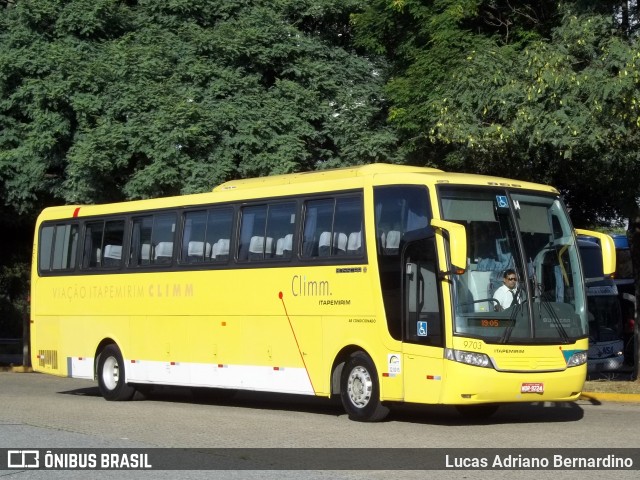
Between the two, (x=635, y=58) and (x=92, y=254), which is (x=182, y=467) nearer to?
(x=635, y=58)

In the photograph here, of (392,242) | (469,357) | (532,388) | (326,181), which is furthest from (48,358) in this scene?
(532,388)

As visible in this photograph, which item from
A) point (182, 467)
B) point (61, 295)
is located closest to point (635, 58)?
point (182, 467)

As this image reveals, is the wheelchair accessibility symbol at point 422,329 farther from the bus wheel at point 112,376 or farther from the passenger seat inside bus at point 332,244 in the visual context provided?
the bus wheel at point 112,376

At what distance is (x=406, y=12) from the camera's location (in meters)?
23.5

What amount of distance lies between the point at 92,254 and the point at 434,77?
7105 millimetres

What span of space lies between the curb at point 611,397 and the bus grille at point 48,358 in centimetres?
985

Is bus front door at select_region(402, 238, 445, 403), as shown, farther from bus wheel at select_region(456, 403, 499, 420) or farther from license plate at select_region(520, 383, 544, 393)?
bus wheel at select_region(456, 403, 499, 420)

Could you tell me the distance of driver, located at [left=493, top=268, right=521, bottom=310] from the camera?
15.5 m

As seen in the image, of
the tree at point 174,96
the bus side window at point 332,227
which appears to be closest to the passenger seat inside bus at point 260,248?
the bus side window at point 332,227

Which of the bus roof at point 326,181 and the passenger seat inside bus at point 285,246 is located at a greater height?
the bus roof at point 326,181

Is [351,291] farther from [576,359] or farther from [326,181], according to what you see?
[576,359]

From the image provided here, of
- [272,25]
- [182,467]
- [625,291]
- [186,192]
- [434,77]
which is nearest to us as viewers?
[182,467]

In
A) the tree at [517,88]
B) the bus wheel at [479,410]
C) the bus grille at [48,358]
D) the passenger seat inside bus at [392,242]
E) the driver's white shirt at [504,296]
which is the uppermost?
the tree at [517,88]

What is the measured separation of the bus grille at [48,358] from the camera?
2316 cm
